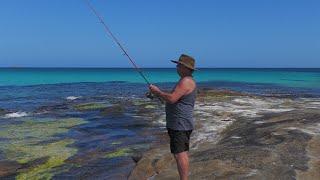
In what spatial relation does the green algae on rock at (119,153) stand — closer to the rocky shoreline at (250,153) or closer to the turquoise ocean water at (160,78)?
the rocky shoreline at (250,153)

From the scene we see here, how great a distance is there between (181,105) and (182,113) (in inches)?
5.0

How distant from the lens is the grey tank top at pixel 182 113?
7.64 m

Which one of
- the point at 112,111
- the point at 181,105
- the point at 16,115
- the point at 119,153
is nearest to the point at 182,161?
the point at 181,105

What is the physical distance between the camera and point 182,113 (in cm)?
768

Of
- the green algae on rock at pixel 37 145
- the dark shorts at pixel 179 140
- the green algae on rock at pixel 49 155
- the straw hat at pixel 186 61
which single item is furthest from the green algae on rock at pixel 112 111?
the straw hat at pixel 186 61

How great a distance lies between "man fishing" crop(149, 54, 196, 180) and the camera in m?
7.53

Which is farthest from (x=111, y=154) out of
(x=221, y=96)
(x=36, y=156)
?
(x=221, y=96)

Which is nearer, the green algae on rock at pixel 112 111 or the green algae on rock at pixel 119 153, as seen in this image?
the green algae on rock at pixel 119 153

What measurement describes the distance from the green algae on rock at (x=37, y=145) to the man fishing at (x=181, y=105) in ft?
14.7

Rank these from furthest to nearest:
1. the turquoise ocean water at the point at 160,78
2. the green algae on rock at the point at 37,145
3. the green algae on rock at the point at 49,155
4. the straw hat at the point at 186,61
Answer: the turquoise ocean water at the point at 160,78
the green algae on rock at the point at 37,145
the green algae on rock at the point at 49,155
the straw hat at the point at 186,61

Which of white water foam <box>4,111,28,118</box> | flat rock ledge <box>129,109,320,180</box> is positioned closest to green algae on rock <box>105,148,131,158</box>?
flat rock ledge <box>129,109,320,180</box>

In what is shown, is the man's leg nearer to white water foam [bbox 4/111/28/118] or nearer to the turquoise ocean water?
white water foam [bbox 4/111/28/118]

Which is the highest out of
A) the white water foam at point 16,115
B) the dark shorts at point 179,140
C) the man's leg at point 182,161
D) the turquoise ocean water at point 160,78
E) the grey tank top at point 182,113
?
the grey tank top at point 182,113

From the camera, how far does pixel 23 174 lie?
11617mm
